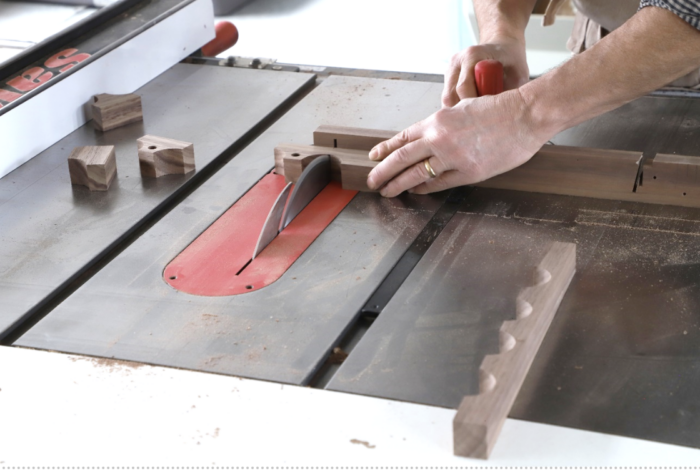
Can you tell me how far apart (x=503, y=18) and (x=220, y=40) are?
2.90 feet

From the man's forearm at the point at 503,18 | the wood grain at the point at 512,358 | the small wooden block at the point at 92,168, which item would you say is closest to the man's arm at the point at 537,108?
the wood grain at the point at 512,358

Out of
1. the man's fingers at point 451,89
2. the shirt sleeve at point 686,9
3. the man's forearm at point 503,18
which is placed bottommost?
the man's fingers at point 451,89

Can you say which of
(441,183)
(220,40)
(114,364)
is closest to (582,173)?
(441,183)

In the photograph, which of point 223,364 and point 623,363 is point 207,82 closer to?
point 223,364

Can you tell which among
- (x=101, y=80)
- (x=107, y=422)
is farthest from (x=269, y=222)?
(x=101, y=80)

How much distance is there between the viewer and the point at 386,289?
1261mm

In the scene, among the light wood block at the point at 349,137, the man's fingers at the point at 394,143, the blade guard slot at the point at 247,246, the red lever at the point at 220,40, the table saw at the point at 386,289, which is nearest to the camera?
the table saw at the point at 386,289

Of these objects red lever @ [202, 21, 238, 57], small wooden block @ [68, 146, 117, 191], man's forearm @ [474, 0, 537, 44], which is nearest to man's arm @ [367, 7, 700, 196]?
man's forearm @ [474, 0, 537, 44]

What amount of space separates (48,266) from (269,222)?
374mm

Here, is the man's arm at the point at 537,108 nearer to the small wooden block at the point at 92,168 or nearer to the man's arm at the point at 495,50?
the man's arm at the point at 495,50

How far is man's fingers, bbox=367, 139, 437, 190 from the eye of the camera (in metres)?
1.49

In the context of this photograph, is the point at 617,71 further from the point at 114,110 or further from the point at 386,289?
the point at 114,110

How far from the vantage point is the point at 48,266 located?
4.39ft

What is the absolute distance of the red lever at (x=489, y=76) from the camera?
5.31ft
